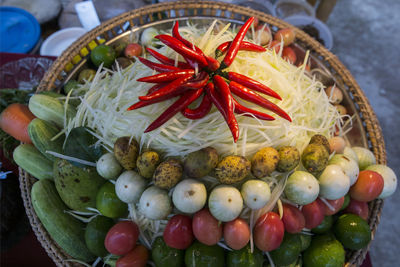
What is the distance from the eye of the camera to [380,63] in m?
3.67

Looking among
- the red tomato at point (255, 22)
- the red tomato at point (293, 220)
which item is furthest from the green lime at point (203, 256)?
the red tomato at point (255, 22)

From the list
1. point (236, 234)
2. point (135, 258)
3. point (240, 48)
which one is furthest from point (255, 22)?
point (135, 258)

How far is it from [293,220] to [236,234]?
312 mm

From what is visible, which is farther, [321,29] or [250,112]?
[321,29]

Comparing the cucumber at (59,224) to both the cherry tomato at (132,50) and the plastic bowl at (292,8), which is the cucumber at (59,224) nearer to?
the cherry tomato at (132,50)

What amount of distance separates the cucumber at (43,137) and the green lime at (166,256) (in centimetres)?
81

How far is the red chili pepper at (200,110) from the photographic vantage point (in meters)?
1.31

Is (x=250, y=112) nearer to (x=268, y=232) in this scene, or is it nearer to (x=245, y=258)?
(x=268, y=232)

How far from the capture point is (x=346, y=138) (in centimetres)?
199

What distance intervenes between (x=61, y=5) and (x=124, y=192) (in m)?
2.98

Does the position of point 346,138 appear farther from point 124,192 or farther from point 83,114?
point 83,114

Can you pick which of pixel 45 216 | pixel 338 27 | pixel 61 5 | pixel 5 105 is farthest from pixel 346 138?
pixel 61 5

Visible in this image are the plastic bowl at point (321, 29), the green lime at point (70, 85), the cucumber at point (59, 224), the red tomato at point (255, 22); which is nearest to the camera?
the cucumber at point (59, 224)

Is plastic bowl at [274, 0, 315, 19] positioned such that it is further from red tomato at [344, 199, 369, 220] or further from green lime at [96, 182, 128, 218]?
green lime at [96, 182, 128, 218]
